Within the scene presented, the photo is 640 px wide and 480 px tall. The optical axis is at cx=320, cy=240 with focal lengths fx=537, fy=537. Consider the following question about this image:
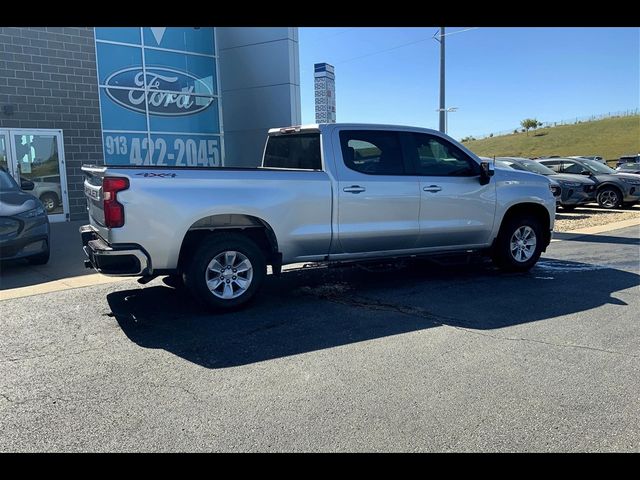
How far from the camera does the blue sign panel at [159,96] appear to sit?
14.5 meters

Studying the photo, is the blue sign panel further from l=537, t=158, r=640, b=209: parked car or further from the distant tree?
the distant tree

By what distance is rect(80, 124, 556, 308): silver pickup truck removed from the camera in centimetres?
534

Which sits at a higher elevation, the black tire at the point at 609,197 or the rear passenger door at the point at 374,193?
the rear passenger door at the point at 374,193

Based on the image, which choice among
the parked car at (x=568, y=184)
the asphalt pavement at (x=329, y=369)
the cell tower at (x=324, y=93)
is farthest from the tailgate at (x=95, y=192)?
the parked car at (x=568, y=184)

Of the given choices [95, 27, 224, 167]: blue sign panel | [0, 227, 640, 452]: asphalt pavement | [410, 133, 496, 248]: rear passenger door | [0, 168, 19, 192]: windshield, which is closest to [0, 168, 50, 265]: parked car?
[0, 168, 19, 192]: windshield

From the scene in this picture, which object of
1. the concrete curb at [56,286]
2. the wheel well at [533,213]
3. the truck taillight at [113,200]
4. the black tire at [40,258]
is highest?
the truck taillight at [113,200]

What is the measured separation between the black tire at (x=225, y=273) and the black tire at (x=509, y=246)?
362 centimetres

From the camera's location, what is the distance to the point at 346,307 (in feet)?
19.7

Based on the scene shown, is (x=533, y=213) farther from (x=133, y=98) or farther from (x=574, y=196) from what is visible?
(x=133, y=98)

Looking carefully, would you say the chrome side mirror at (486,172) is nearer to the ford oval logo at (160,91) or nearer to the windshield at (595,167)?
the ford oval logo at (160,91)

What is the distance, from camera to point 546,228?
312 inches
